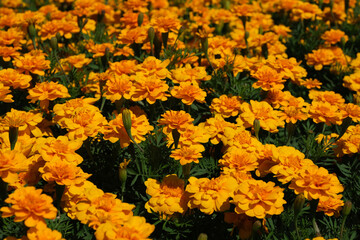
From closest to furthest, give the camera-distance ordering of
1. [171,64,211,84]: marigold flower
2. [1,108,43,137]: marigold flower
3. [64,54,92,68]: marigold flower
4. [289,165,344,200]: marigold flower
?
[289,165,344,200]: marigold flower < [1,108,43,137]: marigold flower < [171,64,211,84]: marigold flower < [64,54,92,68]: marigold flower

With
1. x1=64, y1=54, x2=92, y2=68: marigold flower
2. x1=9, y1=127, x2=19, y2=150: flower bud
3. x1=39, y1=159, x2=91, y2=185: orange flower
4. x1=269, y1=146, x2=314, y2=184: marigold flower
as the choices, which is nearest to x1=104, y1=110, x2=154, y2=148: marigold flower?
x1=39, y1=159, x2=91, y2=185: orange flower

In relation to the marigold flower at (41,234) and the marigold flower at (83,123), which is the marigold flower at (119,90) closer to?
the marigold flower at (83,123)

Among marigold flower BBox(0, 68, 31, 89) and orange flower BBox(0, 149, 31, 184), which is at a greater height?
marigold flower BBox(0, 68, 31, 89)

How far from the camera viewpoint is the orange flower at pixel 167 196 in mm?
1903

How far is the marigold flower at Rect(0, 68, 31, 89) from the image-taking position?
2.41 m

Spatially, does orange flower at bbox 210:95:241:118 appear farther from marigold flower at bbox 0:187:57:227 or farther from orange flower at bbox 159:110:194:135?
marigold flower at bbox 0:187:57:227

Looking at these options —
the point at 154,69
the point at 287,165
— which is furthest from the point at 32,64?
the point at 287,165

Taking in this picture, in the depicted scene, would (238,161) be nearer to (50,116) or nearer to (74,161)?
(74,161)

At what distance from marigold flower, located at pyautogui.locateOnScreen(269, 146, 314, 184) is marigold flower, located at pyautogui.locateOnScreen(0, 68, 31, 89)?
153 cm

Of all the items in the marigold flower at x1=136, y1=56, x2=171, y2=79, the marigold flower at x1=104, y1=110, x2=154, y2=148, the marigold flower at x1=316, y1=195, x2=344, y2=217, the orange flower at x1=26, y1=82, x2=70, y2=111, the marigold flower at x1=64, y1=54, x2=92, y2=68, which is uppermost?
the marigold flower at x1=136, y1=56, x2=171, y2=79

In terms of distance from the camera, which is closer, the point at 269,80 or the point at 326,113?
the point at 326,113

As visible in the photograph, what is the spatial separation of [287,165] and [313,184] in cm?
18

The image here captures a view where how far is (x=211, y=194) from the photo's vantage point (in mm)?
1816

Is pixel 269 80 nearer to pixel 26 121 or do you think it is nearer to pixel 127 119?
pixel 127 119
